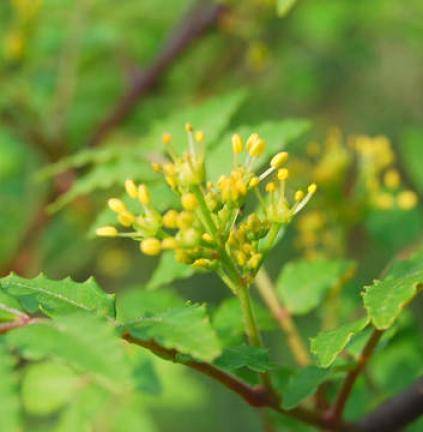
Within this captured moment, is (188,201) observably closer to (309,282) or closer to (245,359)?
(245,359)

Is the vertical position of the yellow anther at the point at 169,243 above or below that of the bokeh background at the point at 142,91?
above

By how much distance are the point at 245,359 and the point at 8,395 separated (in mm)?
380

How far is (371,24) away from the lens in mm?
3244

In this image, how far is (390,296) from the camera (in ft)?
3.74

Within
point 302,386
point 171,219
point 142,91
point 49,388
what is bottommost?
point 49,388

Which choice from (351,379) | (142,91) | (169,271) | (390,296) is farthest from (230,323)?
(142,91)

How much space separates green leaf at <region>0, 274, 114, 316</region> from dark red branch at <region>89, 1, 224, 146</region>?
1507mm

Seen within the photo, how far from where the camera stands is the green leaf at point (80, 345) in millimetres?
958

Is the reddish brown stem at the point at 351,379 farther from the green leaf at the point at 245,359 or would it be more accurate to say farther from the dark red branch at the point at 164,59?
the dark red branch at the point at 164,59

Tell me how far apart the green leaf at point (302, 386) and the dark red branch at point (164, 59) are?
152 centimetres

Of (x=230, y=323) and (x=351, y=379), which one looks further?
(x=230, y=323)

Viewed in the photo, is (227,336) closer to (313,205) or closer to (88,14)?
(313,205)

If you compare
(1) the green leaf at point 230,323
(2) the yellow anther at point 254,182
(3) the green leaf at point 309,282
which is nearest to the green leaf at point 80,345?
(2) the yellow anther at point 254,182

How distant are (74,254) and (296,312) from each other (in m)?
1.67
